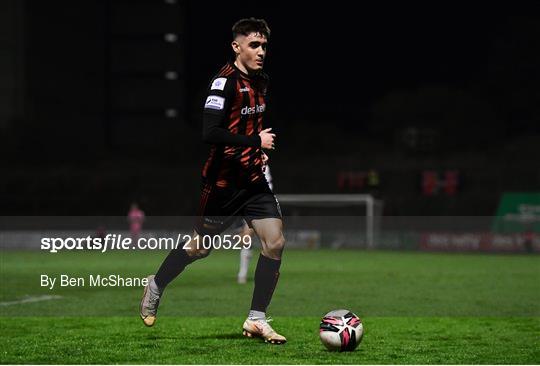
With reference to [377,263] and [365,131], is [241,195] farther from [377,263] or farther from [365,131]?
[365,131]

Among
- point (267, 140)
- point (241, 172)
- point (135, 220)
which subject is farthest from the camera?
point (135, 220)

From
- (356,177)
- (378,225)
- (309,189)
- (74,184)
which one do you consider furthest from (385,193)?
(74,184)

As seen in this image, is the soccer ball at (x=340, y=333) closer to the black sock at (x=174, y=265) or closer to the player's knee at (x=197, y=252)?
the player's knee at (x=197, y=252)

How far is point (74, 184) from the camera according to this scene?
52875 mm

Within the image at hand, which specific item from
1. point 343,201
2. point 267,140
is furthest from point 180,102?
point 267,140

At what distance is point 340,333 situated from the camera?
8.34 m

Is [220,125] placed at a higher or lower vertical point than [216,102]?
lower

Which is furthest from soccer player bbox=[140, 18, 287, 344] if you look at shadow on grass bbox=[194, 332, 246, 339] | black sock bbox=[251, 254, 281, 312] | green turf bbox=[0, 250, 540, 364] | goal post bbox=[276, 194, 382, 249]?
goal post bbox=[276, 194, 382, 249]

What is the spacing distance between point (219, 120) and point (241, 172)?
62cm

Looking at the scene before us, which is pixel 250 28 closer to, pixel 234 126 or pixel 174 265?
pixel 234 126

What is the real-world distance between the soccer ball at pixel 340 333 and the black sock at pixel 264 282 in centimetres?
63

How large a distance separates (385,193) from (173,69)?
27446mm

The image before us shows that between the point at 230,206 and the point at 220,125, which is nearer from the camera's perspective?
the point at 220,125

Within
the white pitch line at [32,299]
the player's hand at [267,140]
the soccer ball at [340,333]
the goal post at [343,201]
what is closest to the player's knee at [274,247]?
the soccer ball at [340,333]
